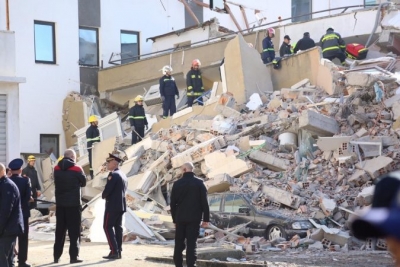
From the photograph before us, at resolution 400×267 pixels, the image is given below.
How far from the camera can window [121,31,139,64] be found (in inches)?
1291

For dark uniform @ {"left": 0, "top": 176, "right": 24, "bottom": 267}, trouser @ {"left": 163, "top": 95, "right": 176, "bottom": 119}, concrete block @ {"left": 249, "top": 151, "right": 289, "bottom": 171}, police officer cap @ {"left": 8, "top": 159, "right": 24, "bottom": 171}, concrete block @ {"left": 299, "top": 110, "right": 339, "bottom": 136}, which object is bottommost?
dark uniform @ {"left": 0, "top": 176, "right": 24, "bottom": 267}

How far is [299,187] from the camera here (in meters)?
18.2

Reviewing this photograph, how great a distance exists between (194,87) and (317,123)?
639cm

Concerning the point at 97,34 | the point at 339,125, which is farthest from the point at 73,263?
the point at 97,34

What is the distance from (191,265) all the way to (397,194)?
919cm

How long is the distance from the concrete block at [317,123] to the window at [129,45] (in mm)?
13785

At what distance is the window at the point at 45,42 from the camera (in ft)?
99.5

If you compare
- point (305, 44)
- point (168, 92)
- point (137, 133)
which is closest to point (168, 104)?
point (168, 92)

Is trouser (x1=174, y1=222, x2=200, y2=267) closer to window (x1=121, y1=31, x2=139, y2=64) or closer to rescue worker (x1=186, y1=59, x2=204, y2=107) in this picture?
rescue worker (x1=186, y1=59, x2=204, y2=107)

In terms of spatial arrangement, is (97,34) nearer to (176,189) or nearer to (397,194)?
(176,189)

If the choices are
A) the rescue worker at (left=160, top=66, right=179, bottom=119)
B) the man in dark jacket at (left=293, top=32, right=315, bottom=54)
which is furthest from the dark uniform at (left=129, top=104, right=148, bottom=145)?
the man in dark jacket at (left=293, top=32, right=315, bottom=54)

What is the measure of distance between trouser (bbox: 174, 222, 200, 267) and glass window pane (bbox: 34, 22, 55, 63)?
2049 cm

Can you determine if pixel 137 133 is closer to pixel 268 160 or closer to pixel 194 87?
pixel 194 87

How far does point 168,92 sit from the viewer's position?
25234mm
